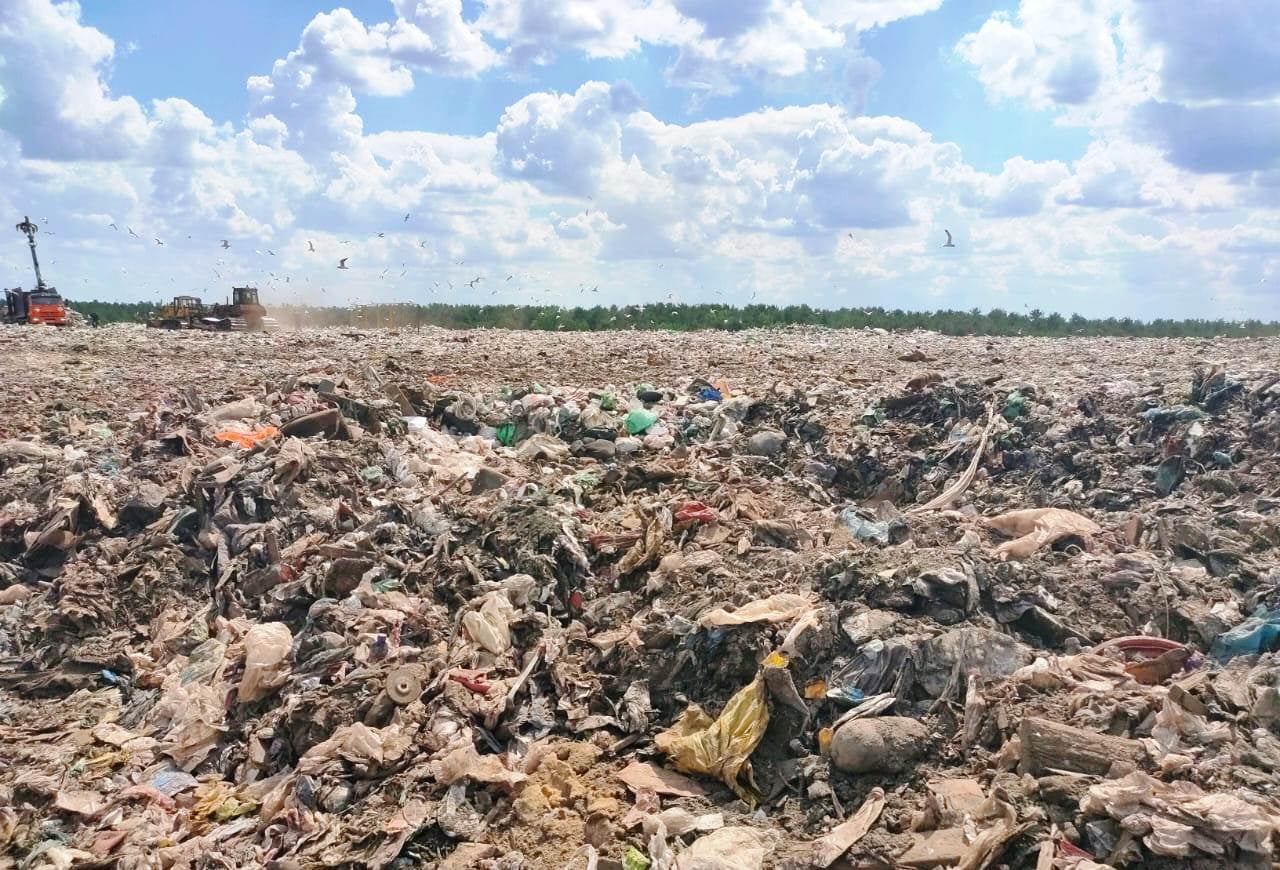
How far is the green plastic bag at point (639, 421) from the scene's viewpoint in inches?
372

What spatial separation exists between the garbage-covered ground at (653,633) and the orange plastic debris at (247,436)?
0.05 m

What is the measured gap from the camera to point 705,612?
16.1ft

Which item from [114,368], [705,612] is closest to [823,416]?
[705,612]

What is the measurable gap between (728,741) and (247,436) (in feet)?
20.1

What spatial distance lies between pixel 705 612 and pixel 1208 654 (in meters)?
2.51

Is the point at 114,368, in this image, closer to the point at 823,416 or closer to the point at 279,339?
the point at 279,339

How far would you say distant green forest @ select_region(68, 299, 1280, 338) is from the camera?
2666 cm

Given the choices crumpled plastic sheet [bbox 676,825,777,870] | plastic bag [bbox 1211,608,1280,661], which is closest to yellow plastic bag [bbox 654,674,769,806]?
crumpled plastic sheet [bbox 676,825,777,870]

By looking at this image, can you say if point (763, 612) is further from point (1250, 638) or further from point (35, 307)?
point (35, 307)

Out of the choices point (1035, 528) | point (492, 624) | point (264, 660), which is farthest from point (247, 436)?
point (1035, 528)

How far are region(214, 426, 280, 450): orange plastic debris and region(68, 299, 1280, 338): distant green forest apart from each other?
19.5m

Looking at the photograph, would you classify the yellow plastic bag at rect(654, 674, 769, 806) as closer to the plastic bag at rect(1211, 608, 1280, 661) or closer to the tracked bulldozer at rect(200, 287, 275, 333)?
the plastic bag at rect(1211, 608, 1280, 661)

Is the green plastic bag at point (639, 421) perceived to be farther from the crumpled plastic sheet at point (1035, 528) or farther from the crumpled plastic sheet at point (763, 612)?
the crumpled plastic sheet at point (763, 612)

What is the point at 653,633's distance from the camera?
4898mm
